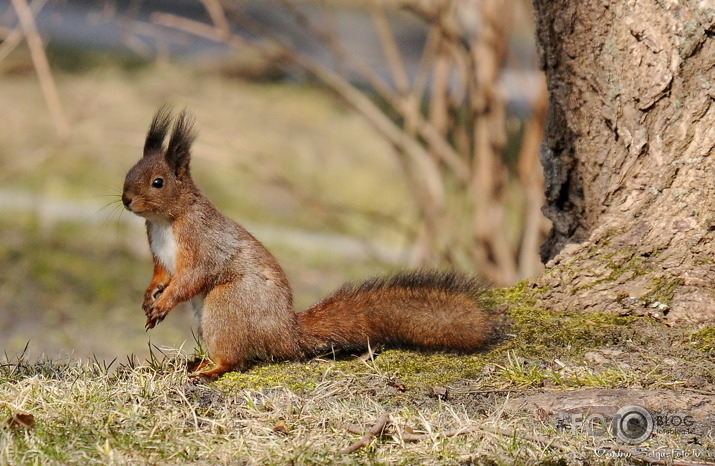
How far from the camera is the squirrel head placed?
2.95m

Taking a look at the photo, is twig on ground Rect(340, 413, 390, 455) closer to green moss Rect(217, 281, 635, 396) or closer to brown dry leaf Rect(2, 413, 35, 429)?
green moss Rect(217, 281, 635, 396)

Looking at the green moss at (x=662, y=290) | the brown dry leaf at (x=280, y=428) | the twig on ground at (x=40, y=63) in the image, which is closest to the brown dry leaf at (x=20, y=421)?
the brown dry leaf at (x=280, y=428)

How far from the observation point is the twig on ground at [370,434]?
2.20m

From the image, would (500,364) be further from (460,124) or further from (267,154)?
(267,154)

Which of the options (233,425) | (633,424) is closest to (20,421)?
(233,425)

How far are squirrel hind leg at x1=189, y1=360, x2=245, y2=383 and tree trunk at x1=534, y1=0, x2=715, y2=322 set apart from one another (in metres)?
1.10

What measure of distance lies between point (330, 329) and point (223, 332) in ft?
1.12

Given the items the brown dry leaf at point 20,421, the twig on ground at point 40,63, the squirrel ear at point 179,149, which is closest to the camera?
the brown dry leaf at point 20,421

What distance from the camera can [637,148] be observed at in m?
3.01

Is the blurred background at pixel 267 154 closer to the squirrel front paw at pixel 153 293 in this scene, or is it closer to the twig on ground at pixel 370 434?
the squirrel front paw at pixel 153 293

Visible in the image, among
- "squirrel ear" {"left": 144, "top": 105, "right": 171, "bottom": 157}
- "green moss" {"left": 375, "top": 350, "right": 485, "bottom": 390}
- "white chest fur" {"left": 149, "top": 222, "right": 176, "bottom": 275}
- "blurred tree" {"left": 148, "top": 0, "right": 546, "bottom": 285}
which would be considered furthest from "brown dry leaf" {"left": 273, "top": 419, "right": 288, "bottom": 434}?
"blurred tree" {"left": 148, "top": 0, "right": 546, "bottom": 285}

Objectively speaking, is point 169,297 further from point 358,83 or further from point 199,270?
point 358,83

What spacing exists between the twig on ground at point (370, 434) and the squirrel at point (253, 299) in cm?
53

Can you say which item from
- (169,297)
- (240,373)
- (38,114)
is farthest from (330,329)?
(38,114)
